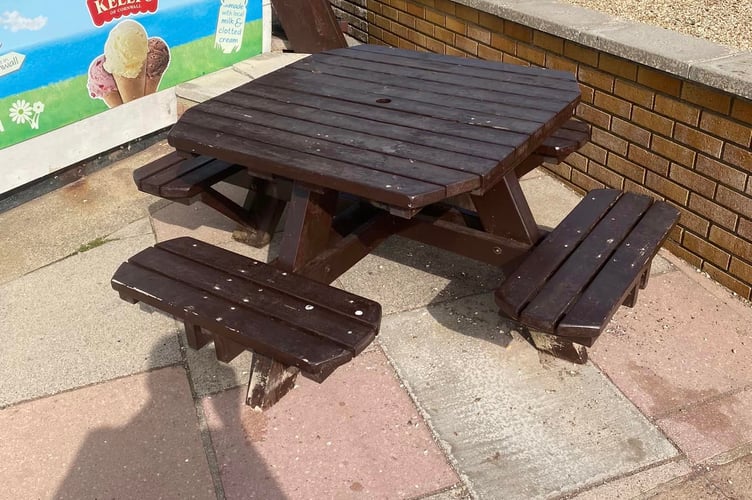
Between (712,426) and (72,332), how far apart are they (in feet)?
8.28

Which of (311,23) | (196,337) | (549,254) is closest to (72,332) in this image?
(196,337)

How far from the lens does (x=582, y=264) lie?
2582 mm

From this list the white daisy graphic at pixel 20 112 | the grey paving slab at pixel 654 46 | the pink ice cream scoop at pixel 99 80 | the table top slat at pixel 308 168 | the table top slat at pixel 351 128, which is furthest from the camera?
the pink ice cream scoop at pixel 99 80

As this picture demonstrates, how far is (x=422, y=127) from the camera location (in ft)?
8.86

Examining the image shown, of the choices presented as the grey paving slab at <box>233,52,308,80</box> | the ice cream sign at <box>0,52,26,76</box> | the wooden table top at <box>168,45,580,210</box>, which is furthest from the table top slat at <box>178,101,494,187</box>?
the grey paving slab at <box>233,52,308,80</box>

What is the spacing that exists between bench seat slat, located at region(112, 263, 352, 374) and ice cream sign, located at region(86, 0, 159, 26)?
8.08 feet

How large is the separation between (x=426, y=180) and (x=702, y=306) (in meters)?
1.52

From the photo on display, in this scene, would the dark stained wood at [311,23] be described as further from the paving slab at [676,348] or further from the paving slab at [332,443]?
the paving slab at [332,443]

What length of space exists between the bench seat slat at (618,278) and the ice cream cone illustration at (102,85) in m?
3.38

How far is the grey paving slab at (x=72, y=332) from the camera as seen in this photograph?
2.88m

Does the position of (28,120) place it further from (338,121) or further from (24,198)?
(338,121)

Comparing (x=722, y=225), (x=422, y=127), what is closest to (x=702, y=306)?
(x=722, y=225)

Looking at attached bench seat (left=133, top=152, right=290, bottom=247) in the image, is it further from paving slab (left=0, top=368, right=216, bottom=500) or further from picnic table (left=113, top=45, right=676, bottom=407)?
paving slab (left=0, top=368, right=216, bottom=500)

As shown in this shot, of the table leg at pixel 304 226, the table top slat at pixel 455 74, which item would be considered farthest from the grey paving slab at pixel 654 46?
the table leg at pixel 304 226
